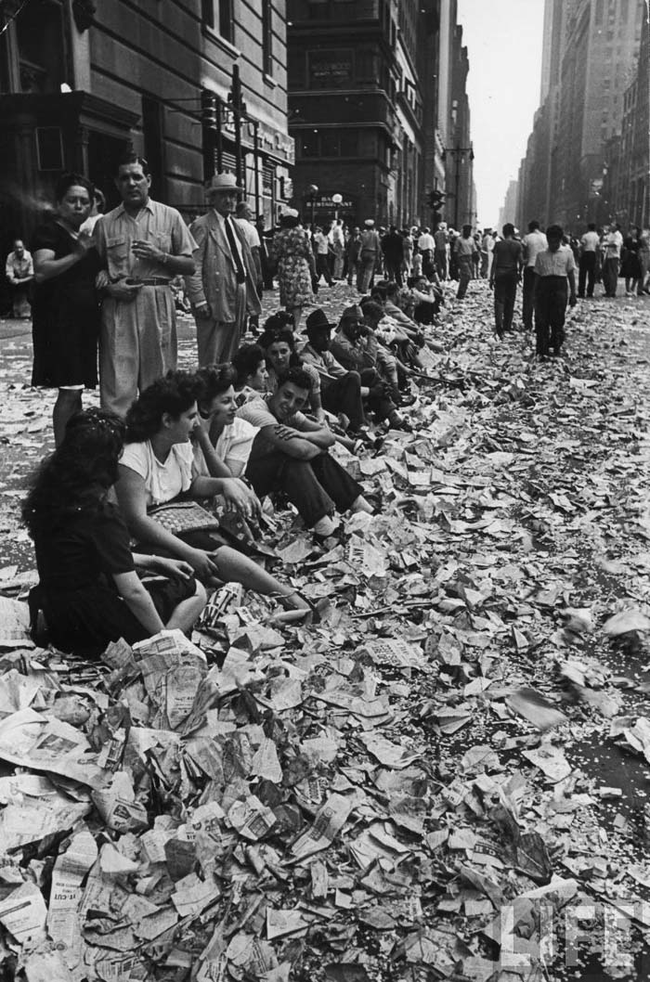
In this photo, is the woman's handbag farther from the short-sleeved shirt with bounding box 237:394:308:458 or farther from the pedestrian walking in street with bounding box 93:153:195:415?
the pedestrian walking in street with bounding box 93:153:195:415

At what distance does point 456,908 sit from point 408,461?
5.73m

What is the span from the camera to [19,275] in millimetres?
17688

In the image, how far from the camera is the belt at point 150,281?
6699 millimetres

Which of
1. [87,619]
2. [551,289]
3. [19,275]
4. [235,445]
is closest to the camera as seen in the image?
[87,619]

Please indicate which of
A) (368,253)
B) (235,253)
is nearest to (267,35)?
(368,253)

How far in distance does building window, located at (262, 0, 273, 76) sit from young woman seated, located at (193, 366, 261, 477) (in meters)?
25.2

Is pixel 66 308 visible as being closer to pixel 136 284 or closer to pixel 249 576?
pixel 136 284

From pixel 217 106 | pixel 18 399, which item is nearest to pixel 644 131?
pixel 217 106

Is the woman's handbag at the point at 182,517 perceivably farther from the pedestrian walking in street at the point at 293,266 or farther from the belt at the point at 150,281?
the pedestrian walking in street at the point at 293,266

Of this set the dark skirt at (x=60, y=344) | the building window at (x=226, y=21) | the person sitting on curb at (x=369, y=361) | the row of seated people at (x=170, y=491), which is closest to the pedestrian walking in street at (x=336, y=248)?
the building window at (x=226, y=21)

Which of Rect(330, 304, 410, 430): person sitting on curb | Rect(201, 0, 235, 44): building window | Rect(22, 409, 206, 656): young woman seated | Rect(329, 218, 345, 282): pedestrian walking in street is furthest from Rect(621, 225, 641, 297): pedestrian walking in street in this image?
Rect(22, 409, 206, 656): young woman seated

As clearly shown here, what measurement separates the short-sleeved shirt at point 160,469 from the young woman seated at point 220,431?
0.28 m

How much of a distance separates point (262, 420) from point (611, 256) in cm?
2577

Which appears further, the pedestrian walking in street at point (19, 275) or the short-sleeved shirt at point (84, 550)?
the pedestrian walking in street at point (19, 275)
